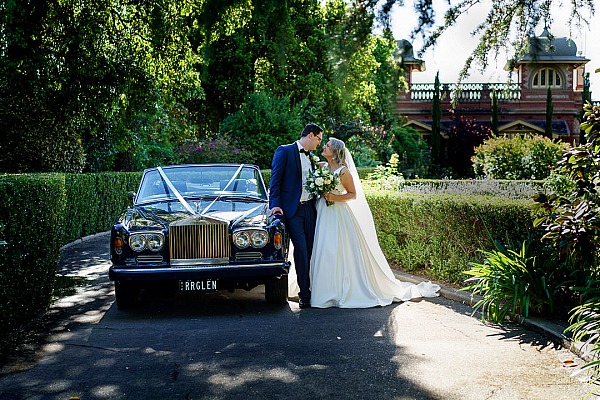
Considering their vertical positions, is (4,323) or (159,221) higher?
(159,221)

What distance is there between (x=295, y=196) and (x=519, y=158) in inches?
724

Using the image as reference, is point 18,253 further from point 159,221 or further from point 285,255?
point 285,255

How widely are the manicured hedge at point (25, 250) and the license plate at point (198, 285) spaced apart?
5.67 ft

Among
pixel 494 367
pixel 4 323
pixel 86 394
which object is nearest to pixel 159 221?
pixel 4 323

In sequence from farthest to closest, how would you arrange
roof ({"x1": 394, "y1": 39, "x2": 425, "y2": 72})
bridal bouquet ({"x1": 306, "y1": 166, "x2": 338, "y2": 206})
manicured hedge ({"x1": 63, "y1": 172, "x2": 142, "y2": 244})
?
manicured hedge ({"x1": 63, "y1": 172, "x2": 142, "y2": 244}), bridal bouquet ({"x1": 306, "y1": 166, "x2": 338, "y2": 206}), roof ({"x1": 394, "y1": 39, "x2": 425, "y2": 72})

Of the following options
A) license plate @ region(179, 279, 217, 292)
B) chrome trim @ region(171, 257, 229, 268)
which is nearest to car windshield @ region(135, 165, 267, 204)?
chrome trim @ region(171, 257, 229, 268)

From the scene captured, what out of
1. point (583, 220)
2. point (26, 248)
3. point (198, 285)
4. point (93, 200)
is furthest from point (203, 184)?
point (93, 200)

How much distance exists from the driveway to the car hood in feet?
3.48

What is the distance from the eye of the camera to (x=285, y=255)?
8531 mm

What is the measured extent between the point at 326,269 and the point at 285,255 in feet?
2.72

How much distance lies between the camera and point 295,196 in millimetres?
9086

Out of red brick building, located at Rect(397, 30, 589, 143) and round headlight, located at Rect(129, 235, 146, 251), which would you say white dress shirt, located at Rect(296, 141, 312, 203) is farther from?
red brick building, located at Rect(397, 30, 589, 143)

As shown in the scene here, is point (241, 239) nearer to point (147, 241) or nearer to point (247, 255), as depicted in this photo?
point (247, 255)

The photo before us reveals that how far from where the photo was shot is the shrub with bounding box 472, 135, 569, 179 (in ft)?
82.3
